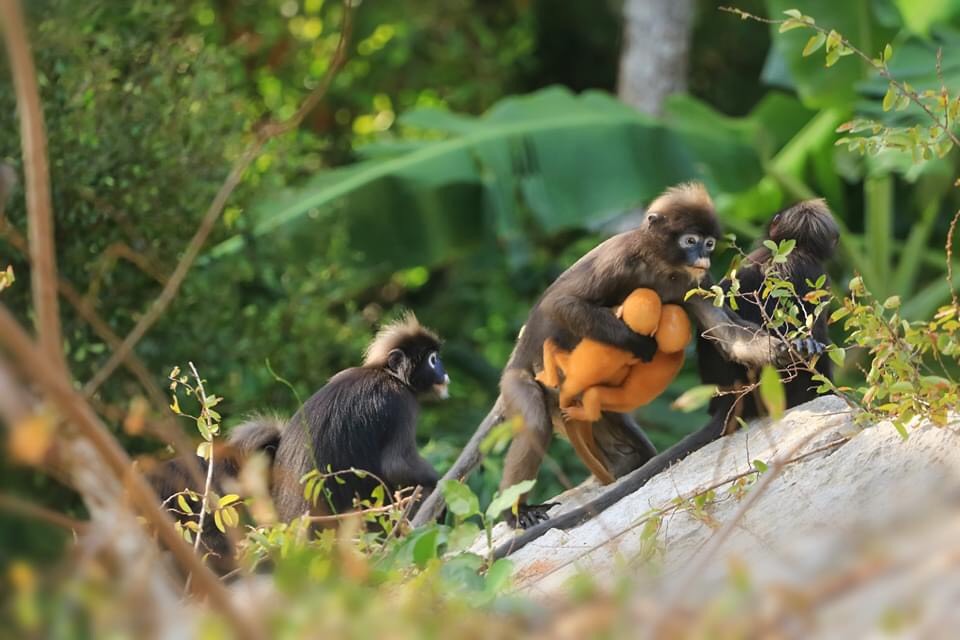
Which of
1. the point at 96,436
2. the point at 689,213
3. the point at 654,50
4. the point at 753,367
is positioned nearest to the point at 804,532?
the point at 753,367

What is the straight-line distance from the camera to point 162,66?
873cm

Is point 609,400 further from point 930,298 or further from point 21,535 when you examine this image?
point 930,298

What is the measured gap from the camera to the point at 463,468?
20.7 ft

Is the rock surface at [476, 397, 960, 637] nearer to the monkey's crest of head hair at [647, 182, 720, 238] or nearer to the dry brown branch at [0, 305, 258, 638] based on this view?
the dry brown branch at [0, 305, 258, 638]

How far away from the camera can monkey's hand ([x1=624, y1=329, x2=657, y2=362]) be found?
587cm

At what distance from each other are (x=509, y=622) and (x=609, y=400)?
3741 mm

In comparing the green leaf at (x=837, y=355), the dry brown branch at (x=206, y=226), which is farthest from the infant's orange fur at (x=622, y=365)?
the dry brown branch at (x=206, y=226)

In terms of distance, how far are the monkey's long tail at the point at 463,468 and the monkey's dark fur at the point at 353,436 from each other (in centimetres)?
17

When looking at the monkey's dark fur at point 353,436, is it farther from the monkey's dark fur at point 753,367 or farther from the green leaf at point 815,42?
the green leaf at point 815,42

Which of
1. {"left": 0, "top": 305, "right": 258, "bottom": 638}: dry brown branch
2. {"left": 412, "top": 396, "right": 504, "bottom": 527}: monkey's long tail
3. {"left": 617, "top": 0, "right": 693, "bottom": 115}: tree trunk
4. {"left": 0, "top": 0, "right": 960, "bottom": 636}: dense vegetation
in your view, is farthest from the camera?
{"left": 617, "top": 0, "right": 693, "bottom": 115}: tree trunk

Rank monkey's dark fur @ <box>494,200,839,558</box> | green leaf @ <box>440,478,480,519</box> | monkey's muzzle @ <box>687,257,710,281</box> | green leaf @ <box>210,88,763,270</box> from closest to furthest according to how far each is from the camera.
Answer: green leaf @ <box>440,478,480,519</box> < monkey's muzzle @ <box>687,257,710,281</box> < monkey's dark fur @ <box>494,200,839,558</box> < green leaf @ <box>210,88,763,270</box>

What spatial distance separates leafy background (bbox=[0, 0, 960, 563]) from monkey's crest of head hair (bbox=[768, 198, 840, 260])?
2.40 feet

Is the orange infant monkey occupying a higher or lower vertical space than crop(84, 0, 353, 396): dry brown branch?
lower

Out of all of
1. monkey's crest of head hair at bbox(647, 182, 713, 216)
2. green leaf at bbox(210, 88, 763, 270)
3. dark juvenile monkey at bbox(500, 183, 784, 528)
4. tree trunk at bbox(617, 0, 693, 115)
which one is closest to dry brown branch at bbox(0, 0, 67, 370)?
dark juvenile monkey at bbox(500, 183, 784, 528)
